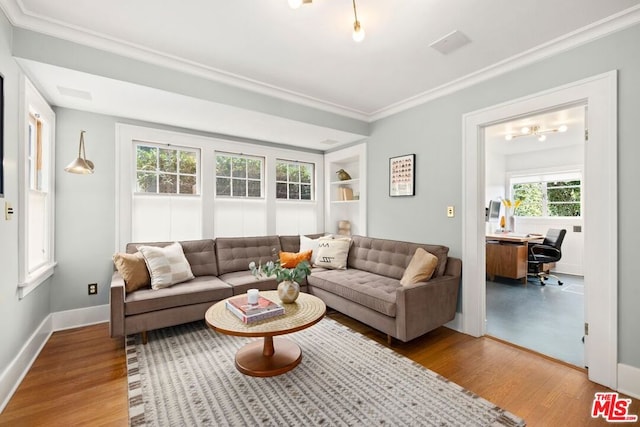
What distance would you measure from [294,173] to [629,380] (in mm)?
4232

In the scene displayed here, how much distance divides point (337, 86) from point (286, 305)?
2.32m

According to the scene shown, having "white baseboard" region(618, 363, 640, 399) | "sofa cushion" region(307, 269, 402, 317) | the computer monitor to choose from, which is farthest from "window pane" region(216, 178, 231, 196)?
the computer monitor

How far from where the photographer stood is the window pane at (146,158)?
11.7ft

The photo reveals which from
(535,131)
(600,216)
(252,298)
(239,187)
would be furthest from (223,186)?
(535,131)

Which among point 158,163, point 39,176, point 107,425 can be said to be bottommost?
point 107,425

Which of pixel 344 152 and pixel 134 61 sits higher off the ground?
pixel 134 61

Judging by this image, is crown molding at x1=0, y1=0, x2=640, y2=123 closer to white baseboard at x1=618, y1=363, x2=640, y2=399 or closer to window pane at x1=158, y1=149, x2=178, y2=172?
window pane at x1=158, y1=149, x2=178, y2=172

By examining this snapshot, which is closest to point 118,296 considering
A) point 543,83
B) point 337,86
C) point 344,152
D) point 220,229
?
point 220,229

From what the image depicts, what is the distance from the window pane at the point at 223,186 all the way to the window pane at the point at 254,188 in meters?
0.31

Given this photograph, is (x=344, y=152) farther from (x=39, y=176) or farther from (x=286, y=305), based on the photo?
(x=39, y=176)

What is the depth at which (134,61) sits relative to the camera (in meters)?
2.47

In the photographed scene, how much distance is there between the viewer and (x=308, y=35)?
7.30 ft

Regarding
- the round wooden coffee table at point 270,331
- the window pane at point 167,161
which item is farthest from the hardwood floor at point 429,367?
the window pane at point 167,161

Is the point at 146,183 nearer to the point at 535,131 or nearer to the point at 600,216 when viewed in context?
the point at 600,216
